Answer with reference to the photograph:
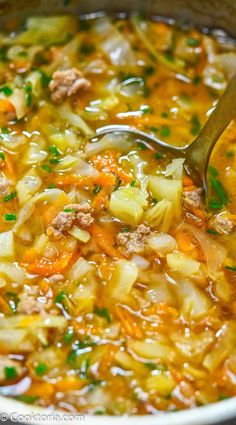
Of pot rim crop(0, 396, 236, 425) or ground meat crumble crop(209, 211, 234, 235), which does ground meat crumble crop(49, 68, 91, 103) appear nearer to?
ground meat crumble crop(209, 211, 234, 235)

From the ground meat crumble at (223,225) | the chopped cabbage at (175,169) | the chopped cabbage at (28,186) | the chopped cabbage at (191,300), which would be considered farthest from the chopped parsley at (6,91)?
the chopped cabbage at (191,300)

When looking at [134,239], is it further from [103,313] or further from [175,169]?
[175,169]

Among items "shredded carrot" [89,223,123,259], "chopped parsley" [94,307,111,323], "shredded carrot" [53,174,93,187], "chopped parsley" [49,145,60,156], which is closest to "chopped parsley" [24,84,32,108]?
"chopped parsley" [49,145,60,156]

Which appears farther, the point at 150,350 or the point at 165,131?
the point at 165,131

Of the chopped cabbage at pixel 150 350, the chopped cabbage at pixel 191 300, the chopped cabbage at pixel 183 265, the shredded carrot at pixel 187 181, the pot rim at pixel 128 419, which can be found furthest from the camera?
the shredded carrot at pixel 187 181

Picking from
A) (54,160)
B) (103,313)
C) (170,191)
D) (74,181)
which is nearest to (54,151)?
(54,160)

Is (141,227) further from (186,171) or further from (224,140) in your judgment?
(224,140)

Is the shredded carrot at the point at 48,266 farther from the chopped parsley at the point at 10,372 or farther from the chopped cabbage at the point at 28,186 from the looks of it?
the chopped parsley at the point at 10,372
